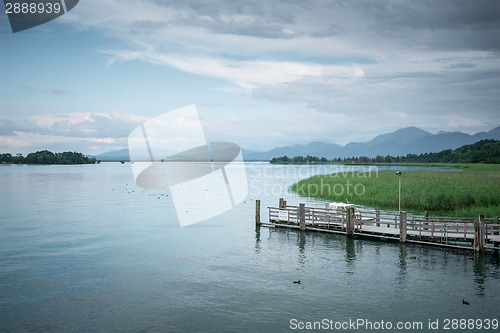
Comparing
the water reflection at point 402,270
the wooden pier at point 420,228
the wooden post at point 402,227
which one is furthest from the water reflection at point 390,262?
the wooden pier at point 420,228

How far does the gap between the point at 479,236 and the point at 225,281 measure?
18384mm

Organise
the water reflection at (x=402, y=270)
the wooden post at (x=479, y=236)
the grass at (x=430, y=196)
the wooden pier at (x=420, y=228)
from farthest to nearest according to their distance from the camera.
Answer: the grass at (x=430, y=196) < the wooden pier at (x=420, y=228) < the wooden post at (x=479, y=236) < the water reflection at (x=402, y=270)

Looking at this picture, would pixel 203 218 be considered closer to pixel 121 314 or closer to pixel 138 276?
pixel 138 276

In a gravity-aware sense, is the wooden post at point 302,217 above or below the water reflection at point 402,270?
above

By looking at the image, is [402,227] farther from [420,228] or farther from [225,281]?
[225,281]

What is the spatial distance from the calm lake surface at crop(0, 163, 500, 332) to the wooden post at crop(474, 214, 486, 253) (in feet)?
2.74

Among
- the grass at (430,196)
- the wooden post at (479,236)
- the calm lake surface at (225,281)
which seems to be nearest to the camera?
the calm lake surface at (225,281)

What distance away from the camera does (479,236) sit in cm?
2814

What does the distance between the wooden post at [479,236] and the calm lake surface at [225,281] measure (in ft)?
2.74

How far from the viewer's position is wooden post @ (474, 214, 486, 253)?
91.6ft

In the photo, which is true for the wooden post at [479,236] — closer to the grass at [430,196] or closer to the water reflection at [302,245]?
the water reflection at [302,245]

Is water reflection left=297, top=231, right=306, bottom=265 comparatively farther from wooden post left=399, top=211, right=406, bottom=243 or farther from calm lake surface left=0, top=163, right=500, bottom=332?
wooden post left=399, top=211, right=406, bottom=243

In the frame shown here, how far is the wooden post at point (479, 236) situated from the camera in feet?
91.6

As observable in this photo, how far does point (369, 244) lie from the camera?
107 ft
